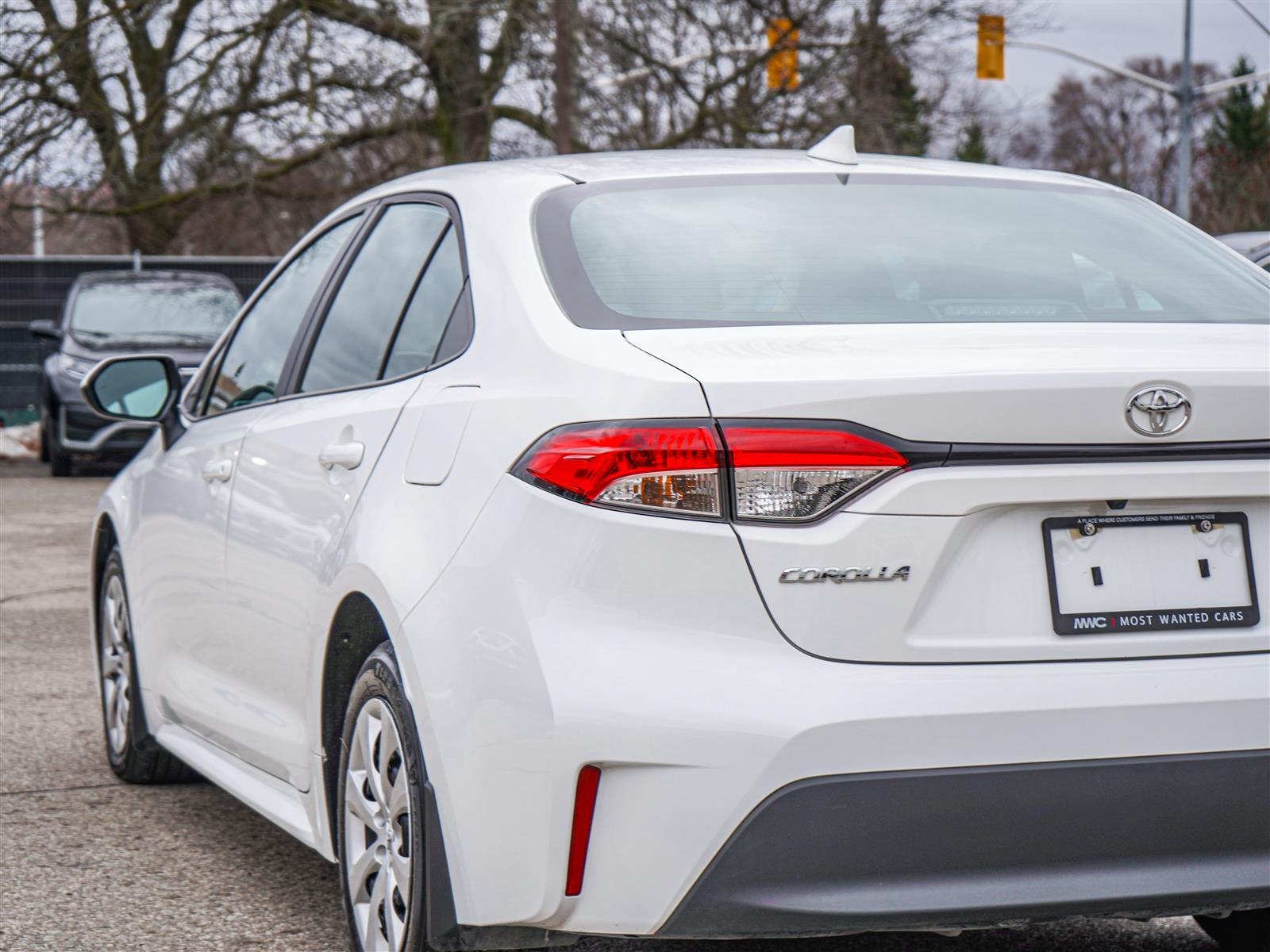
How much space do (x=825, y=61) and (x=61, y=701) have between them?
1534 centimetres

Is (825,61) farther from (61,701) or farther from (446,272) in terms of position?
(446,272)

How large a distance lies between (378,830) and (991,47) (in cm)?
1894

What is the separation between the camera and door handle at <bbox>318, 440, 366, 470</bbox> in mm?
3221

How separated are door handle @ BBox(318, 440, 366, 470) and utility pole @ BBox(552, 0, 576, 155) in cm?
1540

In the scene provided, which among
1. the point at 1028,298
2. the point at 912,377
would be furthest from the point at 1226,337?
the point at 912,377

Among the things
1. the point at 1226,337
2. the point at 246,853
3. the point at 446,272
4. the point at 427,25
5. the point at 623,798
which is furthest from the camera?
the point at 427,25

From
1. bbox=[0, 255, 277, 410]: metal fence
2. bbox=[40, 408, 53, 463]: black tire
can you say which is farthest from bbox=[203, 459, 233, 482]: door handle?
bbox=[0, 255, 277, 410]: metal fence

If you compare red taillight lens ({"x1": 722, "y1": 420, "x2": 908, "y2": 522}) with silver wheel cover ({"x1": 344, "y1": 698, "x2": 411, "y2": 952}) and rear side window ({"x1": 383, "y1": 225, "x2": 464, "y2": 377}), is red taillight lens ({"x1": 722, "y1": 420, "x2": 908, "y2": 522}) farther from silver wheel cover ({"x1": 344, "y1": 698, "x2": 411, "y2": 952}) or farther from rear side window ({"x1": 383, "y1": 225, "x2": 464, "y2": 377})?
rear side window ({"x1": 383, "y1": 225, "x2": 464, "y2": 377})

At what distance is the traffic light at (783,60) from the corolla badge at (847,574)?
18014mm

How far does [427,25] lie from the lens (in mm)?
19656

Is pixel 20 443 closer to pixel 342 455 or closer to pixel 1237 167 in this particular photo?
pixel 342 455

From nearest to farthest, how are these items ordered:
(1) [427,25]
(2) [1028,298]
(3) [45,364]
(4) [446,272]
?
(2) [1028,298]
(4) [446,272]
(3) [45,364]
(1) [427,25]

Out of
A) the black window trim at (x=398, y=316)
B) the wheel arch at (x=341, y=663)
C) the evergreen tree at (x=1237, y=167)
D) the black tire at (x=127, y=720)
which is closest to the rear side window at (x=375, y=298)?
the black window trim at (x=398, y=316)

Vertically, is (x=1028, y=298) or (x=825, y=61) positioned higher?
(x=825, y=61)
